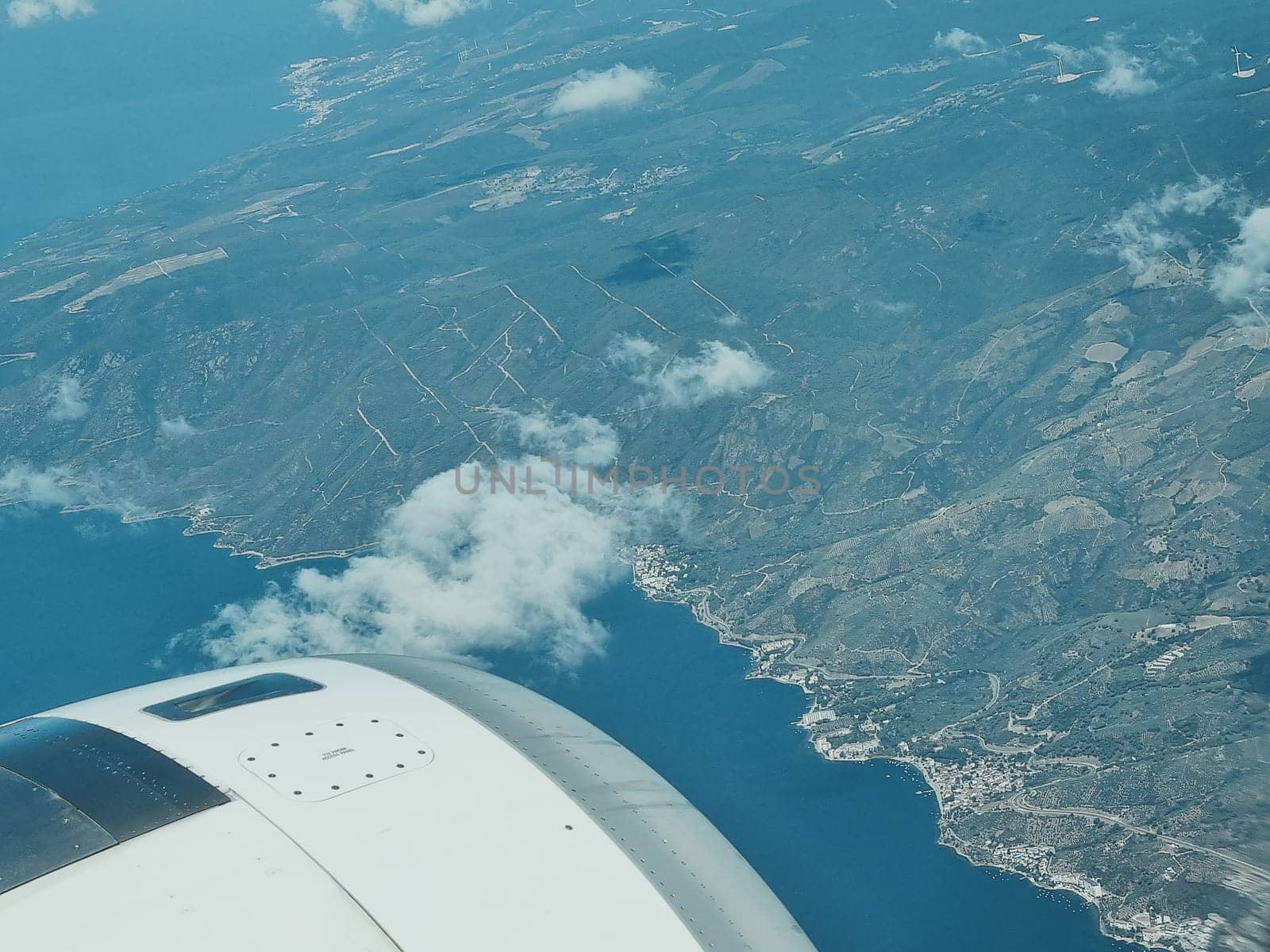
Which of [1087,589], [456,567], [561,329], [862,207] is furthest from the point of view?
[862,207]

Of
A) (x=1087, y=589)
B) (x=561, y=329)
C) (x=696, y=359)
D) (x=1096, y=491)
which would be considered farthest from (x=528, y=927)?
(x=561, y=329)

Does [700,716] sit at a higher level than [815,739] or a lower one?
lower

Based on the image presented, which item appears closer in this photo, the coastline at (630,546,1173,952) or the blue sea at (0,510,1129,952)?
the coastline at (630,546,1173,952)

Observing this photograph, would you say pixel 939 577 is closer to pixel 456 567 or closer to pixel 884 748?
pixel 884 748

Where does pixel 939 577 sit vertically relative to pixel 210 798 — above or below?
below

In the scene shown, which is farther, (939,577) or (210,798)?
(939,577)
